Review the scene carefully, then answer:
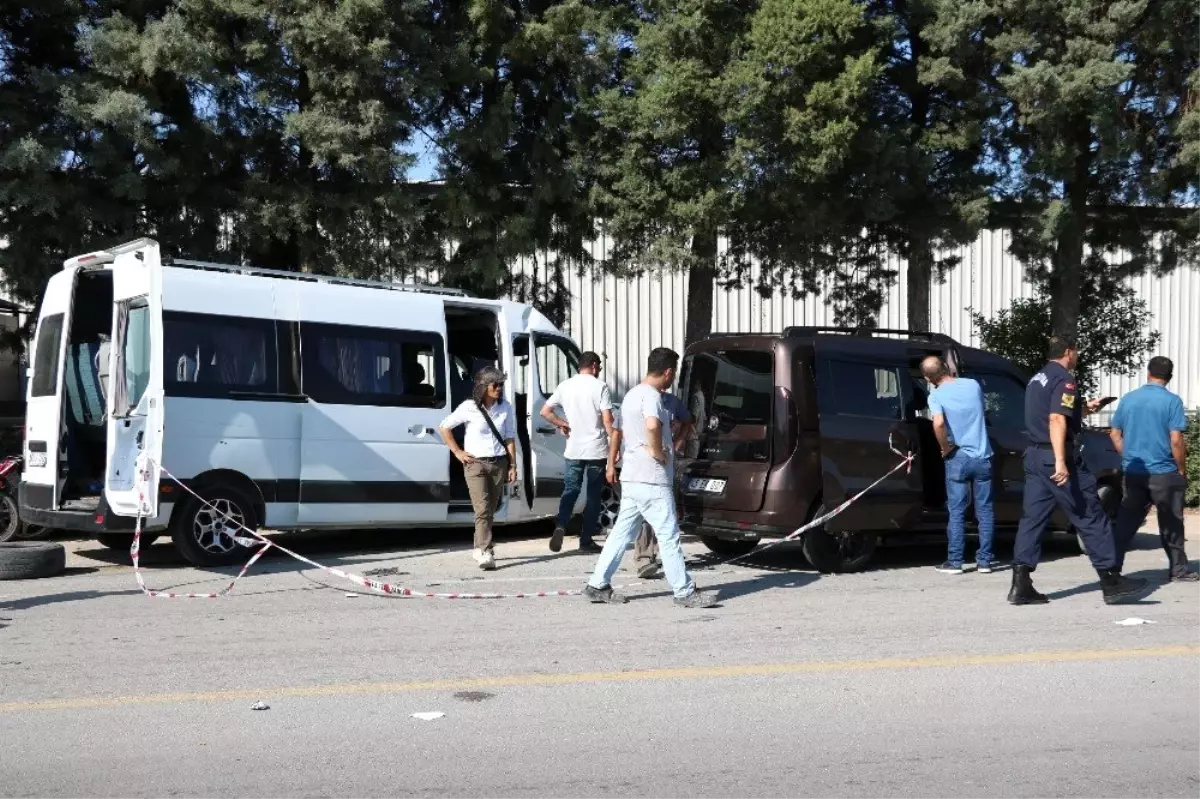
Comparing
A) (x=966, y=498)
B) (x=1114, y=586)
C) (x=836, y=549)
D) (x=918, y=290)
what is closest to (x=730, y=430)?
(x=836, y=549)

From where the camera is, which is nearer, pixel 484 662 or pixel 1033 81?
pixel 484 662

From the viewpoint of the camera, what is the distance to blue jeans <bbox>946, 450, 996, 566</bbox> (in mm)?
9875

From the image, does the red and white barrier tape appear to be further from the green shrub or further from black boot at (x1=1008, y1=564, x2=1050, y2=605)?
the green shrub

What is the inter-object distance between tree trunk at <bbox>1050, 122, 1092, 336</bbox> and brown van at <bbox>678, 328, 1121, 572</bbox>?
6.15m

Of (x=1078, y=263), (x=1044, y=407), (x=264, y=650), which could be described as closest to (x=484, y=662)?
(x=264, y=650)

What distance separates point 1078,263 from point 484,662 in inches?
479

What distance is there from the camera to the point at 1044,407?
8.53 meters

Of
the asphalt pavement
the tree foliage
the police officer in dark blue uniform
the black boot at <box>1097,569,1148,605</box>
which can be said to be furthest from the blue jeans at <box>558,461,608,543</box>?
the tree foliage

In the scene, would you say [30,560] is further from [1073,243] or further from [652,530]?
[1073,243]

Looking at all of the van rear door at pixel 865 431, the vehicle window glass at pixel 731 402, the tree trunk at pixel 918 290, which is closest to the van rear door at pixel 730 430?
the vehicle window glass at pixel 731 402

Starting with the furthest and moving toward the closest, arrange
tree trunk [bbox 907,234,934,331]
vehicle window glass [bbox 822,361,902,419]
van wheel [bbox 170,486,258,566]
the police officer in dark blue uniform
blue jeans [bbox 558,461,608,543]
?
tree trunk [bbox 907,234,934,331], blue jeans [bbox 558,461,608,543], van wheel [bbox 170,486,258,566], vehicle window glass [bbox 822,361,902,419], the police officer in dark blue uniform

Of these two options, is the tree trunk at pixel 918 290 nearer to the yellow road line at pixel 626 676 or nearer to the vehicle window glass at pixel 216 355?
the vehicle window glass at pixel 216 355

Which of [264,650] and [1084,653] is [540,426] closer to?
[264,650]

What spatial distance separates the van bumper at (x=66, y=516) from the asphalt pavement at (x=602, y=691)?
0.55 meters
